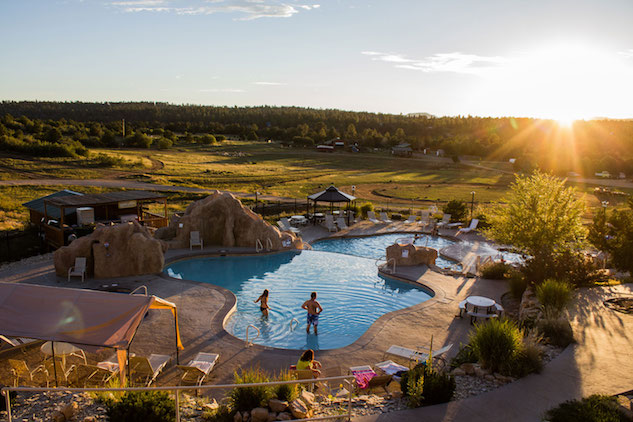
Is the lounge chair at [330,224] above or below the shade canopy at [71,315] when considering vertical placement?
below

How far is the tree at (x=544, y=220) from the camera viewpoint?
→ 15242mm

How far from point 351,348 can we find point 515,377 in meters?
3.87

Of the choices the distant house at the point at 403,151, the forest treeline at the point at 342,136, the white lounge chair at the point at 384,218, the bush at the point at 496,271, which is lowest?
the bush at the point at 496,271

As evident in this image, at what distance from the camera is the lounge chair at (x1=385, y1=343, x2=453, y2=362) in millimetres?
10047

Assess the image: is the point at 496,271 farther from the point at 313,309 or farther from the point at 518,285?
the point at 313,309

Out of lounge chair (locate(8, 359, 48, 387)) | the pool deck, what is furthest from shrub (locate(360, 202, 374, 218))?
lounge chair (locate(8, 359, 48, 387))

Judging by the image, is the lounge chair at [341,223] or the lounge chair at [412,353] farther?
the lounge chair at [341,223]

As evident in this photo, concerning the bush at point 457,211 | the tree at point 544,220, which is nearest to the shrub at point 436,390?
the tree at point 544,220

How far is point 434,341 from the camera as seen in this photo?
38.0 feet

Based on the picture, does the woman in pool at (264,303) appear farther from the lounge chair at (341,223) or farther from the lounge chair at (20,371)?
the lounge chair at (341,223)

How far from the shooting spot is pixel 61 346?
958cm

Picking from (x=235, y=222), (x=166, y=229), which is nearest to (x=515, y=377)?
(x=235, y=222)

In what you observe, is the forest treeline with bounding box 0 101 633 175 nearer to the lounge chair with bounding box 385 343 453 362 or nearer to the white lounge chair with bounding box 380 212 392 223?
the white lounge chair with bounding box 380 212 392 223

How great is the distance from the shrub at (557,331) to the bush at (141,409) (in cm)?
767
